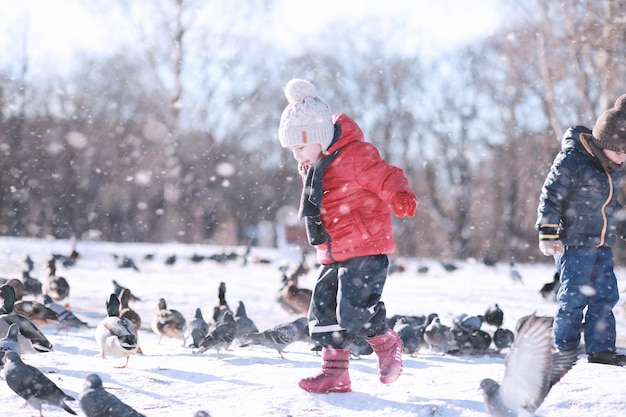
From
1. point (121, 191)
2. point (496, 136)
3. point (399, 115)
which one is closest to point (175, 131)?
point (121, 191)

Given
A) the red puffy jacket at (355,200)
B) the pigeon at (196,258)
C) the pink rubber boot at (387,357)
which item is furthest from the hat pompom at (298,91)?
the pigeon at (196,258)

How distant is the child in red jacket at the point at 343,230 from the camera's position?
13.2 ft

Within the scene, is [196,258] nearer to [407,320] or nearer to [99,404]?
[407,320]

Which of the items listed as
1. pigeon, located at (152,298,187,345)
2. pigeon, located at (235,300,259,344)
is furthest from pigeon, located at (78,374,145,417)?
pigeon, located at (152,298,187,345)

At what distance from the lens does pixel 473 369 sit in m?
4.84

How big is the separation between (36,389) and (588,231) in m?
3.58

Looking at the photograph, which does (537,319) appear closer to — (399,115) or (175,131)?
(175,131)

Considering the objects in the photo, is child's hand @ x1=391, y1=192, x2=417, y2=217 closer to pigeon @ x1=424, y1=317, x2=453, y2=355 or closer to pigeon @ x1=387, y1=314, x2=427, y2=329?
pigeon @ x1=424, y1=317, x2=453, y2=355

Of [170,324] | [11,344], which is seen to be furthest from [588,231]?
[170,324]

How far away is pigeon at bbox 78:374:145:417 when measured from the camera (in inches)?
130

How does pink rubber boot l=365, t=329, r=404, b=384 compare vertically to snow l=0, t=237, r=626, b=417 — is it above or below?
above

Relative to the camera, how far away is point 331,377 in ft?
13.6

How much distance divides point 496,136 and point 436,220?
5038 millimetres

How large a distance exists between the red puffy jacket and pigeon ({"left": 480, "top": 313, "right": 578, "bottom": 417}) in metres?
1.08
